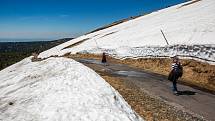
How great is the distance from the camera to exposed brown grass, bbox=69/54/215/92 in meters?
25.9

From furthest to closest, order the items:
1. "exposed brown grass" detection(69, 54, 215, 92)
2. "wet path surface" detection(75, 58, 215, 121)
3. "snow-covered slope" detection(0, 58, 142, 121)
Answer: "exposed brown grass" detection(69, 54, 215, 92), "wet path surface" detection(75, 58, 215, 121), "snow-covered slope" detection(0, 58, 142, 121)

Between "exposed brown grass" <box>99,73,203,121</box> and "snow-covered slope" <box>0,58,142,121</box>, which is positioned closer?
"snow-covered slope" <box>0,58,142,121</box>

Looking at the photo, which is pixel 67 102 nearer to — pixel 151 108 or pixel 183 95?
pixel 151 108

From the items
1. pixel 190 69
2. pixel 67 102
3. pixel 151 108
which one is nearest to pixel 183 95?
pixel 151 108

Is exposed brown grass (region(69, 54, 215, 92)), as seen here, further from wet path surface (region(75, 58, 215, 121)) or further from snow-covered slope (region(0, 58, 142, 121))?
snow-covered slope (region(0, 58, 142, 121))

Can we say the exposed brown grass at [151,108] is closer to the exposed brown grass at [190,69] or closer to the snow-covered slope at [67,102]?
the snow-covered slope at [67,102]

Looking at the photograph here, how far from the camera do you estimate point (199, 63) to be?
28.8 m

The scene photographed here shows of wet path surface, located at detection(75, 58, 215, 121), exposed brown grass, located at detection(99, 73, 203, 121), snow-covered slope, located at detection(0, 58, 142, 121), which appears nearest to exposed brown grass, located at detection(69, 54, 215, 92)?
wet path surface, located at detection(75, 58, 215, 121)

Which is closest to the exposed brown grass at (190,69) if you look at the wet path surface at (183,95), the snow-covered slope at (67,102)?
the wet path surface at (183,95)

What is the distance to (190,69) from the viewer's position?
28.7 metres

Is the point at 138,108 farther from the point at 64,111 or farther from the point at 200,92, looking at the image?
Result: the point at 200,92

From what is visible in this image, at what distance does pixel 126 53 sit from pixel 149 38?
260 inches

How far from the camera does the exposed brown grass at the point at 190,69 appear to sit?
2594 centimetres

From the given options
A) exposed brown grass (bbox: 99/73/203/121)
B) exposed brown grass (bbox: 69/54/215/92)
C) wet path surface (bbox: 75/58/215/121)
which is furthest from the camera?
exposed brown grass (bbox: 69/54/215/92)
